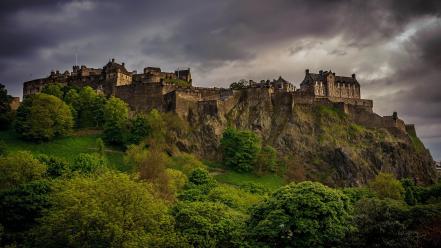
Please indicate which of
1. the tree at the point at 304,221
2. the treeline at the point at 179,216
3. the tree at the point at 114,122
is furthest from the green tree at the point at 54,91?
the tree at the point at 304,221

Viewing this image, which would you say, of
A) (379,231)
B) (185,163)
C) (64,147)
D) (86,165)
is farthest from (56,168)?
(379,231)

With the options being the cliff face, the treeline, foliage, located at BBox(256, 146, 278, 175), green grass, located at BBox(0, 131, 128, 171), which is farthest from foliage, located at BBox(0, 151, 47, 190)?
foliage, located at BBox(256, 146, 278, 175)

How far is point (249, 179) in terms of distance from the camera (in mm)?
89562

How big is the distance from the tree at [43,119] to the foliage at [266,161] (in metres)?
33.3

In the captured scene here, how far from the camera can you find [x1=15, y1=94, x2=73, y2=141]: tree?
84000 mm

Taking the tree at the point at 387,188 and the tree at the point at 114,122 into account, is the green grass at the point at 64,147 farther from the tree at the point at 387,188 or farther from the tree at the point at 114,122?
the tree at the point at 387,188

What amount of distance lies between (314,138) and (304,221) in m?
68.7

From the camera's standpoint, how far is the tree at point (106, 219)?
36.0 meters

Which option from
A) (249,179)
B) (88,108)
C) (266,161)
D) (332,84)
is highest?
(332,84)

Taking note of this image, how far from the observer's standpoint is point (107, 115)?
89375 millimetres

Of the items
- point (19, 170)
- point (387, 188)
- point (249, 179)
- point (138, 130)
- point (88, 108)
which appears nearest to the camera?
point (19, 170)

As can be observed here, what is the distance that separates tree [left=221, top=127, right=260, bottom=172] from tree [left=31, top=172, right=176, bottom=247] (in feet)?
169

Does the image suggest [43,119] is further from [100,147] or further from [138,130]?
[138,130]

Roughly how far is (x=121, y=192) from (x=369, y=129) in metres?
81.7
